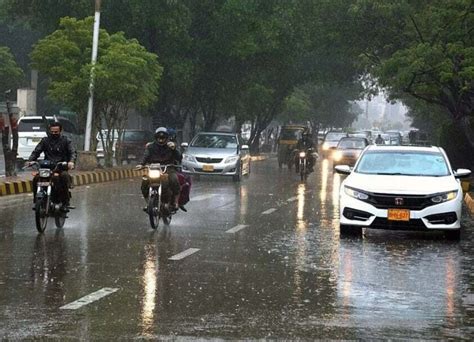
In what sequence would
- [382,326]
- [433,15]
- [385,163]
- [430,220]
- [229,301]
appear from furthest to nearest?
[433,15], [385,163], [430,220], [229,301], [382,326]

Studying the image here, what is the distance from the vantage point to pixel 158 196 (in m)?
15.9

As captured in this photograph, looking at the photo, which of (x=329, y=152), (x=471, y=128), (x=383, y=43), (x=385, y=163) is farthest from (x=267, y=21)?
(x=385, y=163)

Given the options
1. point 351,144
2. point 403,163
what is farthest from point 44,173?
point 351,144

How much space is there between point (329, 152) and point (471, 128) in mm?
18682

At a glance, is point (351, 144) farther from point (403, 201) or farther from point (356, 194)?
point (403, 201)

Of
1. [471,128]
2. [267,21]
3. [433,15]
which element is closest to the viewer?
[433,15]

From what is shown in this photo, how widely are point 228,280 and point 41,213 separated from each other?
508 centimetres

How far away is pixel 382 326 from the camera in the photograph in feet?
26.4

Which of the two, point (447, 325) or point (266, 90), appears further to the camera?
point (266, 90)

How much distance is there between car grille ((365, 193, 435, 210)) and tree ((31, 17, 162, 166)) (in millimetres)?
19240

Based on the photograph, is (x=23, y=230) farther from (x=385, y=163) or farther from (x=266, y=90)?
(x=266, y=90)

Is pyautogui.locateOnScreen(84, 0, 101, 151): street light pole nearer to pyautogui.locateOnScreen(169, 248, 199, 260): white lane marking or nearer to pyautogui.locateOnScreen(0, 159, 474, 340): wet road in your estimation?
pyautogui.locateOnScreen(0, 159, 474, 340): wet road

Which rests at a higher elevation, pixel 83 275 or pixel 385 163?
pixel 385 163

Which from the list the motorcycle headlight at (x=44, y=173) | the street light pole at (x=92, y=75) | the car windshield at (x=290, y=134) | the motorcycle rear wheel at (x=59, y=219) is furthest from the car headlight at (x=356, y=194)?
the car windshield at (x=290, y=134)
